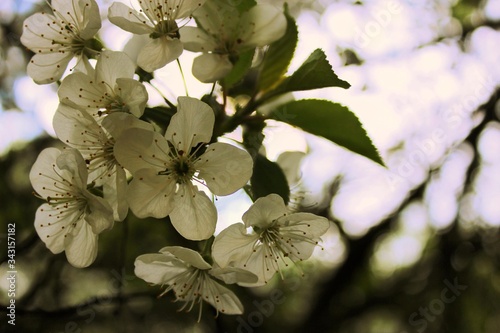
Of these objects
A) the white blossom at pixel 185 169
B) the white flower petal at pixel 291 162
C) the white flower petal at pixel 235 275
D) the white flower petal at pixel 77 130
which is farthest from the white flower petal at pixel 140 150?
the white flower petal at pixel 291 162

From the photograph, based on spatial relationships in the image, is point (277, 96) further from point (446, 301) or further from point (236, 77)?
point (446, 301)

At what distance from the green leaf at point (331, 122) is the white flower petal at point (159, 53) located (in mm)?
210

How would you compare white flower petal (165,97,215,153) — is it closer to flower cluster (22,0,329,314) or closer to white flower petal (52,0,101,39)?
flower cluster (22,0,329,314)

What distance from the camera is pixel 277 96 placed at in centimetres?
103

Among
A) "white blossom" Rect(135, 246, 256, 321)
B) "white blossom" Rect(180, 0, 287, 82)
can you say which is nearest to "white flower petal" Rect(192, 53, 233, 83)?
"white blossom" Rect(180, 0, 287, 82)

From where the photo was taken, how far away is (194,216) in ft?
3.03

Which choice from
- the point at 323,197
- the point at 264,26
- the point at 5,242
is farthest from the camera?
the point at 323,197

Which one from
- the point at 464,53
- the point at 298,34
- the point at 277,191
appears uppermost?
the point at 298,34

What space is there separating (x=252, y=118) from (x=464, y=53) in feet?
6.14

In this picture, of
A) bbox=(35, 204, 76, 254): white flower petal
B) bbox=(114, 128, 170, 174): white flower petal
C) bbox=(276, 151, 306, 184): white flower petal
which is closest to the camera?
bbox=(114, 128, 170, 174): white flower petal

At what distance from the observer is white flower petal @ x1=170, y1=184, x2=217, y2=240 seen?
0.92m

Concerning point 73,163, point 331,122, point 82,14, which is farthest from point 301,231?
point 82,14

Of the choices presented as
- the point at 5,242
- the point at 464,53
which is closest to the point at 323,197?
the point at 464,53

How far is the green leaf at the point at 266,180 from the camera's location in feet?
3.27
